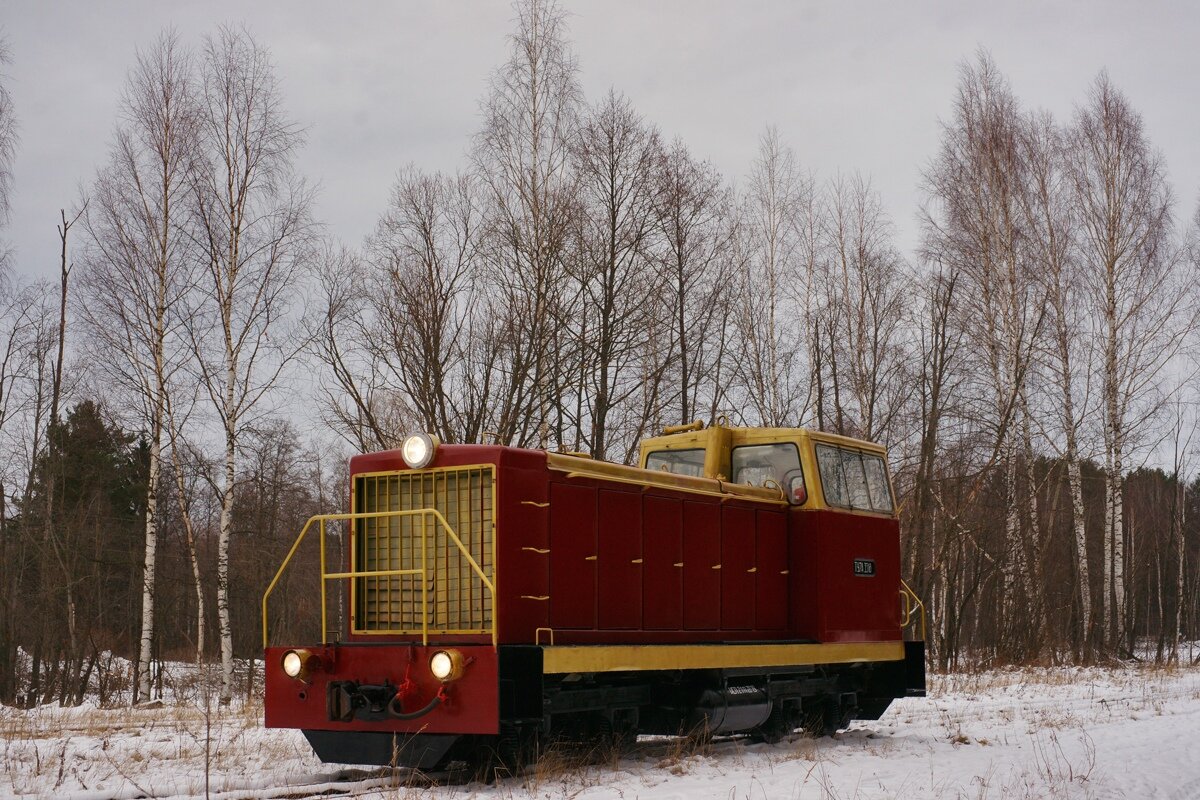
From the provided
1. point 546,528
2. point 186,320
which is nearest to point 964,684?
point 546,528

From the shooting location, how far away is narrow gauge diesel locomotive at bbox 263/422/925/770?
799cm

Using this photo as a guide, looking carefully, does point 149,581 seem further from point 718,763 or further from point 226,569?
point 718,763

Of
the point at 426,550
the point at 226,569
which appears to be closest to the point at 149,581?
the point at 226,569

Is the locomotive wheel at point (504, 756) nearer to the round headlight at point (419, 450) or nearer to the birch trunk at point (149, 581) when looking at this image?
the round headlight at point (419, 450)

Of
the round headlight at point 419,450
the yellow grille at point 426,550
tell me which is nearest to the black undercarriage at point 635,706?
the yellow grille at point 426,550

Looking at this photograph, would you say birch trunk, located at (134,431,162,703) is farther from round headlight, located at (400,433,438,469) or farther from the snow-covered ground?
round headlight, located at (400,433,438,469)

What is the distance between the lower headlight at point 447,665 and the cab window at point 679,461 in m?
4.19

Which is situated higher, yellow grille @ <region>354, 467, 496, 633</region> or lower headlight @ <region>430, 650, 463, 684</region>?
yellow grille @ <region>354, 467, 496, 633</region>

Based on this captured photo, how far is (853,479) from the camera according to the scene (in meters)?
11.8

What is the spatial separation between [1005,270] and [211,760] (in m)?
20.7

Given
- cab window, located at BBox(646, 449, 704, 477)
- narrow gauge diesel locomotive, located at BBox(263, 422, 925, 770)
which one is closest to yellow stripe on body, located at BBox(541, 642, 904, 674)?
narrow gauge diesel locomotive, located at BBox(263, 422, 925, 770)

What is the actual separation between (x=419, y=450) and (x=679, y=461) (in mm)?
3684

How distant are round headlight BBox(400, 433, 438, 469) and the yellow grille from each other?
0.78 ft

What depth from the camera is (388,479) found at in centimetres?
906
